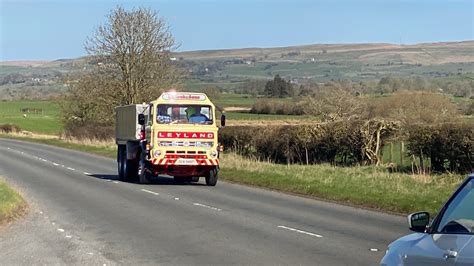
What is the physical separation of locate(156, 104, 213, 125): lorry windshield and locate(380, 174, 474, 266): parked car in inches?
801

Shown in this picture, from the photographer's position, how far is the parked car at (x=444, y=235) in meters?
5.81

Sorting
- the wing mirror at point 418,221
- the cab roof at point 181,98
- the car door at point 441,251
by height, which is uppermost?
the cab roof at point 181,98

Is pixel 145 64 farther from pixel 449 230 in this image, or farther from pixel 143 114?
pixel 449 230

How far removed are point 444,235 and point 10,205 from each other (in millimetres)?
13809

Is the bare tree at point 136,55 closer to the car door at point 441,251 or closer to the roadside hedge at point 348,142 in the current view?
the roadside hedge at point 348,142

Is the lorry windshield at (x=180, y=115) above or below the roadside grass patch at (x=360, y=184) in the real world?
Answer: above

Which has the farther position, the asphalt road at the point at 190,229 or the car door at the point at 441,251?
the asphalt road at the point at 190,229

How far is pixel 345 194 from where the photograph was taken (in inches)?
868

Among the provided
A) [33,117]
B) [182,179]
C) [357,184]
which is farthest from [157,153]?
[33,117]

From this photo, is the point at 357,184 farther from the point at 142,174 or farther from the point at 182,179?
the point at 182,179

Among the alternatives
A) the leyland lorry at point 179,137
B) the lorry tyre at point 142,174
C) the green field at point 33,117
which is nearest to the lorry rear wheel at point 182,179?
the lorry tyre at point 142,174

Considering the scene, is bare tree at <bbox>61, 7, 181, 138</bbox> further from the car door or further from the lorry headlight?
the car door

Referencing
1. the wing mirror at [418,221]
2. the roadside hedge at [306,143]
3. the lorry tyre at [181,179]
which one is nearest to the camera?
the wing mirror at [418,221]

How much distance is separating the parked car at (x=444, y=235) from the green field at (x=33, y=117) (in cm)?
7092
